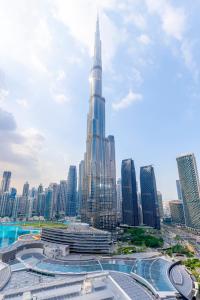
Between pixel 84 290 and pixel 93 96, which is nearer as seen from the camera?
pixel 84 290

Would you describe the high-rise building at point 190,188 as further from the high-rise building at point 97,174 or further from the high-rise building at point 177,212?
the high-rise building at point 97,174

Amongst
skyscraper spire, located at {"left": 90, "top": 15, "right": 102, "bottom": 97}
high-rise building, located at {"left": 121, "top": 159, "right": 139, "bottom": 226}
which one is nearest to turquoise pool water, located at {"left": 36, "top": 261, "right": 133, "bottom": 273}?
high-rise building, located at {"left": 121, "top": 159, "right": 139, "bottom": 226}

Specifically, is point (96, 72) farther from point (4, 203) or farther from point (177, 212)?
point (4, 203)

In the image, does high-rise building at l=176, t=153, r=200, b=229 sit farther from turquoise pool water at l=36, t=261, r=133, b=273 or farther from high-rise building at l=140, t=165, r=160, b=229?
turquoise pool water at l=36, t=261, r=133, b=273

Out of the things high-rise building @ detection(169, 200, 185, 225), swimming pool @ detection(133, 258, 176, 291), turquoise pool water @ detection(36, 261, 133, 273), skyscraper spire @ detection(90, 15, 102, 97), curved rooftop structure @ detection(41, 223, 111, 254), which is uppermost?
skyscraper spire @ detection(90, 15, 102, 97)

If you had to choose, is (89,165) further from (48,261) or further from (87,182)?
(48,261)

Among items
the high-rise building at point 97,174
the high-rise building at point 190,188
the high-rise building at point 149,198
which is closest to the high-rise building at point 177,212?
the high-rise building at point 190,188

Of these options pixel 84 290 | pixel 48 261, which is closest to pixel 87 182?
pixel 48 261

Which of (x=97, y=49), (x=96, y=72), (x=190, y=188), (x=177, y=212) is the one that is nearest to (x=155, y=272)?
(x=190, y=188)
